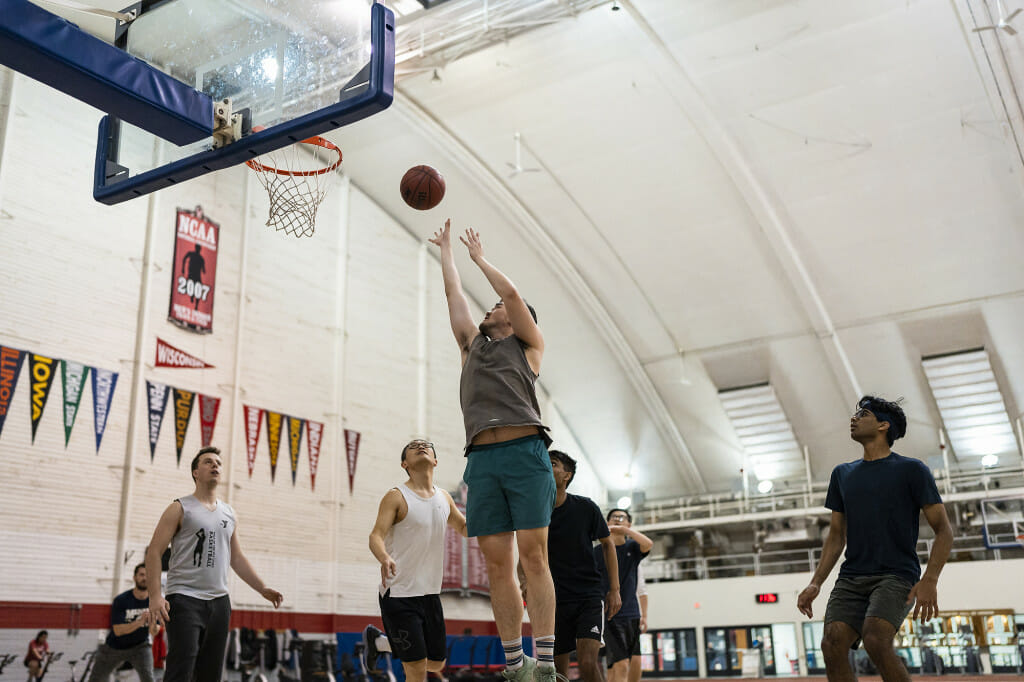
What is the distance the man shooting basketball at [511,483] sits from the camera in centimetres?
428

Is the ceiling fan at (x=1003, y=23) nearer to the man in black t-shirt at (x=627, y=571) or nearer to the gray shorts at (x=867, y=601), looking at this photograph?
the man in black t-shirt at (x=627, y=571)

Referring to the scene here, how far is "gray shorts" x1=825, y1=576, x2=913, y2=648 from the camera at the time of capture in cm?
461

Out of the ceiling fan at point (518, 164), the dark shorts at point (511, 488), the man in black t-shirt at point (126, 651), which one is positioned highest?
the ceiling fan at point (518, 164)

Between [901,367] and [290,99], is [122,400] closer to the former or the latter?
[290,99]

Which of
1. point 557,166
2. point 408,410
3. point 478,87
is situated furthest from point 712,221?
point 408,410

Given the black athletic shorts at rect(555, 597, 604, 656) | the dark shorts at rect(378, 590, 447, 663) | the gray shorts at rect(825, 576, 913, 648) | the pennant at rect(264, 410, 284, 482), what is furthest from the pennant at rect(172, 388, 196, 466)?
the gray shorts at rect(825, 576, 913, 648)

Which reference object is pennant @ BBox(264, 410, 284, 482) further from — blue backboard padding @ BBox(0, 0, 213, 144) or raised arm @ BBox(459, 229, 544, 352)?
raised arm @ BBox(459, 229, 544, 352)

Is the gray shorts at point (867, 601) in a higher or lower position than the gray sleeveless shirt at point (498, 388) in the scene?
Result: lower

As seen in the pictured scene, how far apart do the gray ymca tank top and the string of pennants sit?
7.81m

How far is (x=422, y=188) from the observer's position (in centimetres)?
605

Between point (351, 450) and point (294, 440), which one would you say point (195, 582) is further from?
point (351, 450)

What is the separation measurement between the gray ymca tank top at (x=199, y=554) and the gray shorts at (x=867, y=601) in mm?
3582

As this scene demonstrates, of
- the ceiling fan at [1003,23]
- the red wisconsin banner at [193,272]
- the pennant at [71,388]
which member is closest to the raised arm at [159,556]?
the pennant at [71,388]

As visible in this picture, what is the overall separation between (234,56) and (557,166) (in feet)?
41.2
